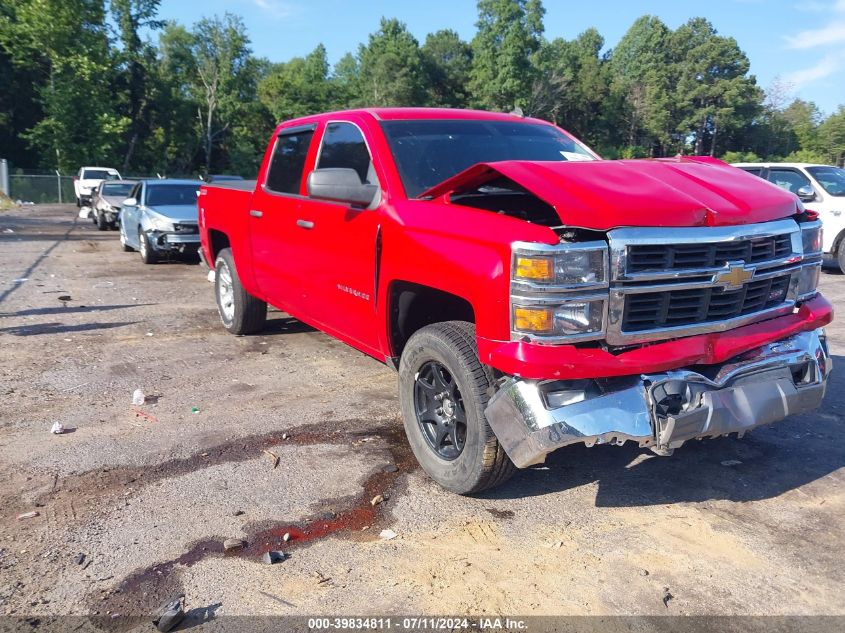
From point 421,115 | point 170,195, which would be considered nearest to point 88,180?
point 170,195

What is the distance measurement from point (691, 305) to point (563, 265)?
0.77 metres

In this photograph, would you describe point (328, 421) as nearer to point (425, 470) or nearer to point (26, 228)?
point (425, 470)

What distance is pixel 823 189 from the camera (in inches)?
466

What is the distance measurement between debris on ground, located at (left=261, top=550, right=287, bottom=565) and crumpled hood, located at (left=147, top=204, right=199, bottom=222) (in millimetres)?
10995

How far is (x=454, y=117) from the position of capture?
16.2 ft

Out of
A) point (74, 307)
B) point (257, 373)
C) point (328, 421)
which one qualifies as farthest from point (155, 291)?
point (328, 421)

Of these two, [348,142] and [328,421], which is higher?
[348,142]

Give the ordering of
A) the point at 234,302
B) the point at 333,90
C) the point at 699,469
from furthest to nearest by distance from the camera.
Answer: the point at 333,90
the point at 234,302
the point at 699,469

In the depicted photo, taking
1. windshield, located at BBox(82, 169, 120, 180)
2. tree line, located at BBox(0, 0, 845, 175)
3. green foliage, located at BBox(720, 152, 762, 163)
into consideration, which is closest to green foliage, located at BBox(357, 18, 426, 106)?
tree line, located at BBox(0, 0, 845, 175)

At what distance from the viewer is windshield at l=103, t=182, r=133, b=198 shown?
21.3 metres

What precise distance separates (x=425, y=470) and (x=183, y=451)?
1.58 meters

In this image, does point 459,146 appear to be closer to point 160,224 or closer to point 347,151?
point 347,151

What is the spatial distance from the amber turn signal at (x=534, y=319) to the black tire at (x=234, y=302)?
172 inches

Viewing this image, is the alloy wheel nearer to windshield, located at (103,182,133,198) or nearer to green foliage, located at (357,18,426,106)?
windshield, located at (103,182,133,198)
